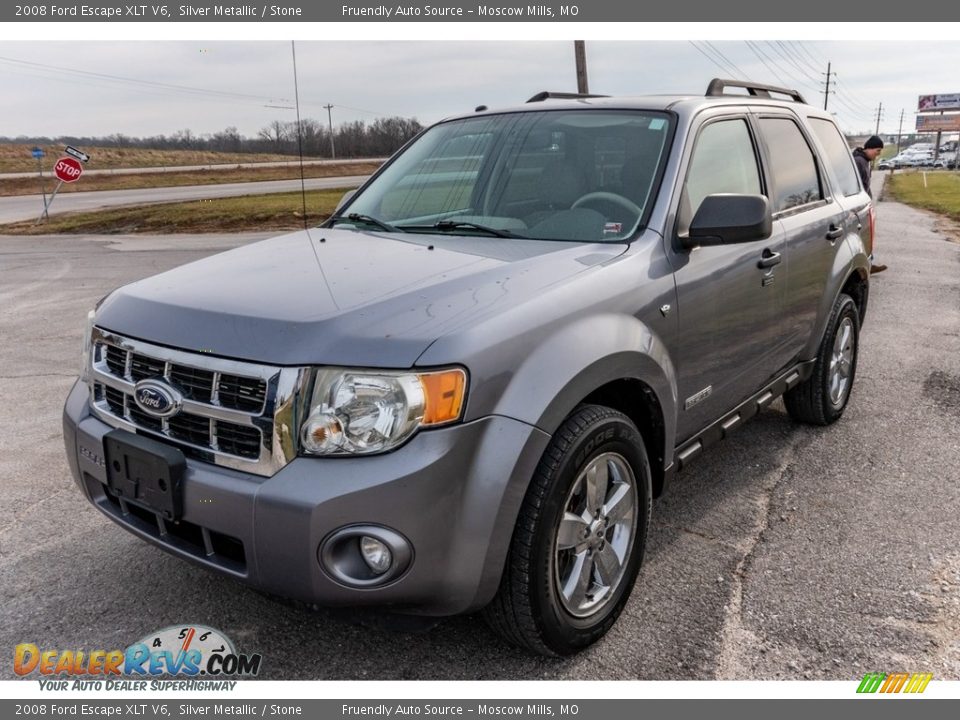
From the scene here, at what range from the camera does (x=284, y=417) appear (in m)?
2.25

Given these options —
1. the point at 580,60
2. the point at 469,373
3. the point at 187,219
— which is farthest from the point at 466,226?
the point at 187,219

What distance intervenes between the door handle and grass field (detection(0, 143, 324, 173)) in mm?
57909

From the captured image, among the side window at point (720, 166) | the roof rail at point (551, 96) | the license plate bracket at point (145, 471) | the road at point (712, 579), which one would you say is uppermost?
the roof rail at point (551, 96)

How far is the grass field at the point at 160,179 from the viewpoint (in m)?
42.0

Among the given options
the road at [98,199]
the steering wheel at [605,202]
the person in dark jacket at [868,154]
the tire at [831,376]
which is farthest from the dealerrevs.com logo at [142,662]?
the road at [98,199]

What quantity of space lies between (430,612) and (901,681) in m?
1.58

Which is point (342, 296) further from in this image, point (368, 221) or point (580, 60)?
point (580, 60)

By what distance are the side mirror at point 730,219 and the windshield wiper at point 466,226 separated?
2.38ft

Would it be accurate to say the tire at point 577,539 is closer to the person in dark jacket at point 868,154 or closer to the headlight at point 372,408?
the headlight at point 372,408

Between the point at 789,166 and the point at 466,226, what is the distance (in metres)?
2.04

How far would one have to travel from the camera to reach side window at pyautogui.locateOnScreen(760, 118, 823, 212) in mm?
4184

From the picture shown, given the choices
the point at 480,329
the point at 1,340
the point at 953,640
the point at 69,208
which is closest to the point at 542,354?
the point at 480,329

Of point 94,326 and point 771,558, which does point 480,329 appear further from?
point 771,558

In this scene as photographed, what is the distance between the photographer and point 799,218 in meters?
4.30
